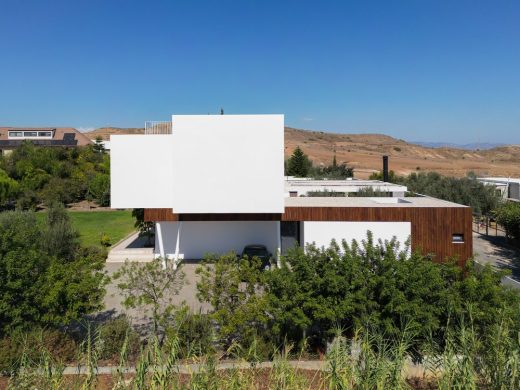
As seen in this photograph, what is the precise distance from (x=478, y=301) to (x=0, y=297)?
34.1ft

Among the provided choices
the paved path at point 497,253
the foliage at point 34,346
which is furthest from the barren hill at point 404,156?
the foliage at point 34,346

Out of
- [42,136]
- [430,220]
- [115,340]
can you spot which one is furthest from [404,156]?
[115,340]

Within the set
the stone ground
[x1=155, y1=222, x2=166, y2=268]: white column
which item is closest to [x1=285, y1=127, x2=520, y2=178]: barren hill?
[x1=155, y1=222, x2=166, y2=268]: white column

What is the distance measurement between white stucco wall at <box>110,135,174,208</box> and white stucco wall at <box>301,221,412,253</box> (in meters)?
6.31

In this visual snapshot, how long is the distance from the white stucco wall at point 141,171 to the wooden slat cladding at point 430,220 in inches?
268

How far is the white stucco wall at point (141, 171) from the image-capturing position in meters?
15.9

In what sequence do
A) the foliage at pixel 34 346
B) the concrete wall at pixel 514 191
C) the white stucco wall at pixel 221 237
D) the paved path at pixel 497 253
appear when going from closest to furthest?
the foliage at pixel 34 346 < the paved path at pixel 497 253 < the white stucco wall at pixel 221 237 < the concrete wall at pixel 514 191

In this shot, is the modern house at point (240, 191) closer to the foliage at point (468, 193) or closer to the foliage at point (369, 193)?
the foliage at point (369, 193)

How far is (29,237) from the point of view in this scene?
10.1 m

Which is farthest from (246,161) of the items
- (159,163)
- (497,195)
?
(497,195)

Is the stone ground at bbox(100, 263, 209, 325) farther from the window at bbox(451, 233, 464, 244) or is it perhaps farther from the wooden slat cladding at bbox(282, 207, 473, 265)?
the window at bbox(451, 233, 464, 244)

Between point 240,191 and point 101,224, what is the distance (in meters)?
17.8

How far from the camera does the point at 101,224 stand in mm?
28766

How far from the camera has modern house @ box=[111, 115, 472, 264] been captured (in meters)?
14.3
